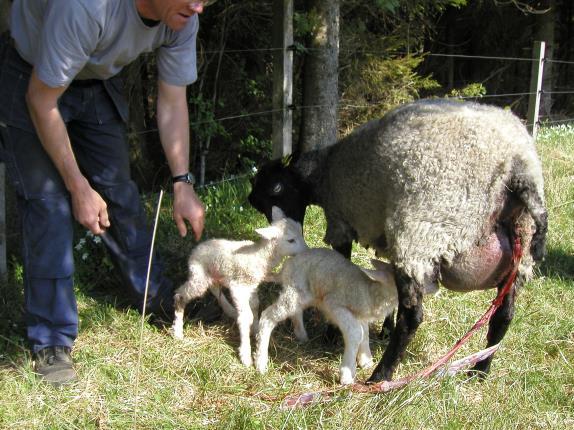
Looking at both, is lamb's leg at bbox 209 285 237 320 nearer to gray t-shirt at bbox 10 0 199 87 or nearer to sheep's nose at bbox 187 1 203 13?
gray t-shirt at bbox 10 0 199 87

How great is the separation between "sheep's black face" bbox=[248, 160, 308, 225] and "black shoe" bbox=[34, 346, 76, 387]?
163 centimetres

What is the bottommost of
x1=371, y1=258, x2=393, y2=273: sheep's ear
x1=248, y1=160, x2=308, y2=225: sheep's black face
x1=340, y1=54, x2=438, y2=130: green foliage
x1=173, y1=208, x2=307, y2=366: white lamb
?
x1=173, y1=208, x2=307, y2=366: white lamb

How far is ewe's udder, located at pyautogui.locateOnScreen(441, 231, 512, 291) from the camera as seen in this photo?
3.07 metres

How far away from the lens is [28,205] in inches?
127

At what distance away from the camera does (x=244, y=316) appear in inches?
144

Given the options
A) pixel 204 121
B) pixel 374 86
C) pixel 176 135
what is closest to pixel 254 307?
pixel 176 135

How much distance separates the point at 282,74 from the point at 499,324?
355 centimetres

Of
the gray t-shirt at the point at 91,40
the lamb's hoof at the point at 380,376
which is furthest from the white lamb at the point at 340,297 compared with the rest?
the gray t-shirt at the point at 91,40

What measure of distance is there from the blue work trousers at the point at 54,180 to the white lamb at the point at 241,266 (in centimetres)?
56

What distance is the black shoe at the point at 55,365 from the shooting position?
126 inches

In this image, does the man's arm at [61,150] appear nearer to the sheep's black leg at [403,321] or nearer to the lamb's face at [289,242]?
the lamb's face at [289,242]

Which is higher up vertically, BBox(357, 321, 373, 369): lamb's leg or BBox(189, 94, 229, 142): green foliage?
BBox(189, 94, 229, 142): green foliage

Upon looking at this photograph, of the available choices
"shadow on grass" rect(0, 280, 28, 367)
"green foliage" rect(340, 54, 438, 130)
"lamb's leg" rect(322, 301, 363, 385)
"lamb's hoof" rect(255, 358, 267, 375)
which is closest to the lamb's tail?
"lamb's leg" rect(322, 301, 363, 385)

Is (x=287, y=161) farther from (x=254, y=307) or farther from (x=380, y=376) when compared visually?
(x=380, y=376)
